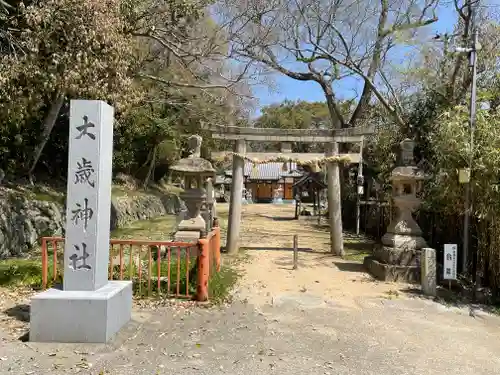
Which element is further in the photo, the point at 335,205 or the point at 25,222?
the point at 335,205

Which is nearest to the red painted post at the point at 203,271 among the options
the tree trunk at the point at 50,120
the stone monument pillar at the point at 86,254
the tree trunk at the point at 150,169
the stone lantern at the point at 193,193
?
the stone monument pillar at the point at 86,254

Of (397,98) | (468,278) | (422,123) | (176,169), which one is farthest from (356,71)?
(468,278)

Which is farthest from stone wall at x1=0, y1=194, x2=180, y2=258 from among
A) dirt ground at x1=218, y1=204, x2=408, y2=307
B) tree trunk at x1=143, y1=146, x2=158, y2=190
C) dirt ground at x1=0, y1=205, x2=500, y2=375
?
tree trunk at x1=143, y1=146, x2=158, y2=190

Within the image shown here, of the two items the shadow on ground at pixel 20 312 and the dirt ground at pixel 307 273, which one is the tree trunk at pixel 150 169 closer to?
the dirt ground at pixel 307 273

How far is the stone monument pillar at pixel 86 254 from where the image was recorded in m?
4.78

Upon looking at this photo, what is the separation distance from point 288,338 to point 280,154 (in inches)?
313

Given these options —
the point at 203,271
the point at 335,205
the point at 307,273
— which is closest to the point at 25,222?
the point at 203,271

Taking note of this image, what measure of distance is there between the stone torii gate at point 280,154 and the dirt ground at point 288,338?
4.01 m

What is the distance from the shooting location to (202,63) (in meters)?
14.8

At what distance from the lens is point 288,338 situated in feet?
18.0

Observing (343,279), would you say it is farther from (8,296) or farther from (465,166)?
(8,296)

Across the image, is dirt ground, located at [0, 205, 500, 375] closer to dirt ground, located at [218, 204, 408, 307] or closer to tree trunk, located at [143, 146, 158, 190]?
dirt ground, located at [218, 204, 408, 307]

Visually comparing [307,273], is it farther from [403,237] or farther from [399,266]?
[403,237]

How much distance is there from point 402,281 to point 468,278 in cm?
124
